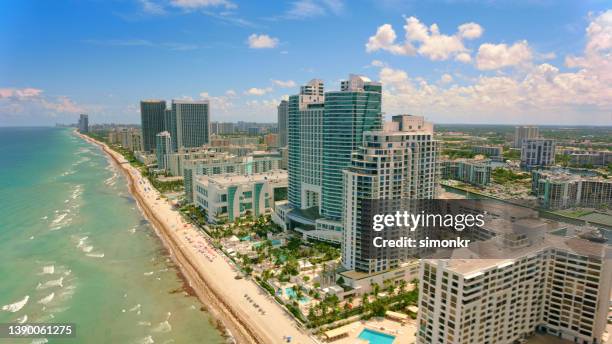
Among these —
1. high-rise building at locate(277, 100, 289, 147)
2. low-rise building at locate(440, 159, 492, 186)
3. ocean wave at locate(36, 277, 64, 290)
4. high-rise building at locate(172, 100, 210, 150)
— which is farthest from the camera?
high-rise building at locate(277, 100, 289, 147)

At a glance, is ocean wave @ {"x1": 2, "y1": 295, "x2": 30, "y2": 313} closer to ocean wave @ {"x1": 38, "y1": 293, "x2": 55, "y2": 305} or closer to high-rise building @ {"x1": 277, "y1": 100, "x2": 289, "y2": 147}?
ocean wave @ {"x1": 38, "y1": 293, "x2": 55, "y2": 305}

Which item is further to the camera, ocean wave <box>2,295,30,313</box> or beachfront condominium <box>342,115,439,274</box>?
beachfront condominium <box>342,115,439,274</box>

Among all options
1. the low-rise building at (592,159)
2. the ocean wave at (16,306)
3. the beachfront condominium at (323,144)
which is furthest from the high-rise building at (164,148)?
the low-rise building at (592,159)

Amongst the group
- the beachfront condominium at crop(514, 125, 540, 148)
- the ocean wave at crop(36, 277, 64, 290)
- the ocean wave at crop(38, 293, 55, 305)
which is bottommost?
the ocean wave at crop(38, 293, 55, 305)

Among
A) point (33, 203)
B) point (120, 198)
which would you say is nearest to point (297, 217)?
point (120, 198)

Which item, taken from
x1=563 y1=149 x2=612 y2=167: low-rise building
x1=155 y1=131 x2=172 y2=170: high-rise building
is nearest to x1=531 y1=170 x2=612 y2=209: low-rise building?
x1=563 y1=149 x2=612 y2=167: low-rise building

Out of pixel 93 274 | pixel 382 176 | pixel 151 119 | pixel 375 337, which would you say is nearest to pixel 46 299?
pixel 93 274

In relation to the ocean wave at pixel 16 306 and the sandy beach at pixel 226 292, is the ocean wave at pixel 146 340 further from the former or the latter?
the ocean wave at pixel 16 306
